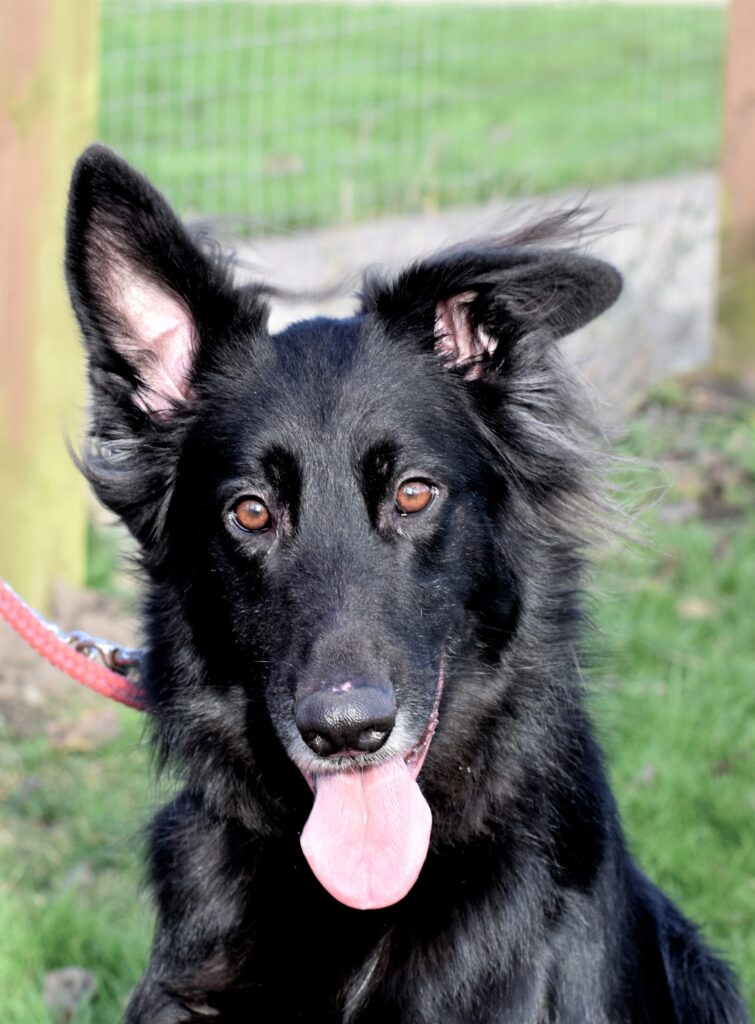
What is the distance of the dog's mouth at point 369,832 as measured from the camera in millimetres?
3012

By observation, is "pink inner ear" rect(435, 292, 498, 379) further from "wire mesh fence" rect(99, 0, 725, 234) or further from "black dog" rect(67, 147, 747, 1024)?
"wire mesh fence" rect(99, 0, 725, 234)

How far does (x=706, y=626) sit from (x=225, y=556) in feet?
11.4

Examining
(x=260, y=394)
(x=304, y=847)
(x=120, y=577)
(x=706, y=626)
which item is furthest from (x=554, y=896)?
(x=120, y=577)

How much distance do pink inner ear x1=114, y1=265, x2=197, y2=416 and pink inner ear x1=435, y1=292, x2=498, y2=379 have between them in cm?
65

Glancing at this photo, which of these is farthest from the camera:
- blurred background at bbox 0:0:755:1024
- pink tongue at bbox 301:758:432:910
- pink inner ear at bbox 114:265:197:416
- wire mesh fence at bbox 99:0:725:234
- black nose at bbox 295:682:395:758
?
wire mesh fence at bbox 99:0:725:234

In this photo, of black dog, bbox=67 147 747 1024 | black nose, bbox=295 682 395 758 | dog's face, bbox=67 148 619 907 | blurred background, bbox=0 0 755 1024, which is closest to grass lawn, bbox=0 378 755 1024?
blurred background, bbox=0 0 755 1024

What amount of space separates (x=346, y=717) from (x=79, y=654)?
113 cm

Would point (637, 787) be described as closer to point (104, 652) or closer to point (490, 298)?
point (104, 652)

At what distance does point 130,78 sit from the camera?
8281 millimetres

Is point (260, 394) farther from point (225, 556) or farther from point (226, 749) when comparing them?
point (226, 749)

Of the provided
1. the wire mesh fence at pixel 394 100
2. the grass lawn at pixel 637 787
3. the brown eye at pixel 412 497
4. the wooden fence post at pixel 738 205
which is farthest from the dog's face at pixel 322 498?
the wooden fence post at pixel 738 205

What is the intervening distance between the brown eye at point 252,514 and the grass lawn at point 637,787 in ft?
3.17

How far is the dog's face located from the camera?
10.1ft

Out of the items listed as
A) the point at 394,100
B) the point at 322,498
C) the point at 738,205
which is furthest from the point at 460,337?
the point at 394,100
